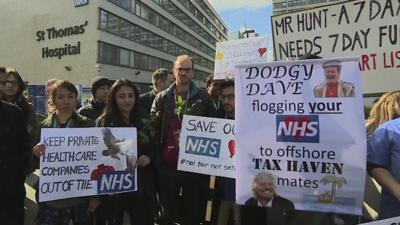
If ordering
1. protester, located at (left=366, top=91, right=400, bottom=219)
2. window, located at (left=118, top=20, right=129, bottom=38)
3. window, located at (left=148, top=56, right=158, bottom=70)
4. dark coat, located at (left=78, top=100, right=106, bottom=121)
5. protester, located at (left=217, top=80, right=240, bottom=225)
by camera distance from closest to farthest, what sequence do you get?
protester, located at (left=366, top=91, right=400, bottom=219) → protester, located at (left=217, top=80, right=240, bottom=225) → dark coat, located at (left=78, top=100, right=106, bottom=121) → window, located at (left=118, top=20, right=129, bottom=38) → window, located at (left=148, top=56, right=158, bottom=70)

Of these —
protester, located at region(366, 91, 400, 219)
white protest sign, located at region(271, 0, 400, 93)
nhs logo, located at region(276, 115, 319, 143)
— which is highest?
white protest sign, located at region(271, 0, 400, 93)

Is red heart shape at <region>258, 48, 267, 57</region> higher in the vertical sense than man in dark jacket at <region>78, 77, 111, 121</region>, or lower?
higher

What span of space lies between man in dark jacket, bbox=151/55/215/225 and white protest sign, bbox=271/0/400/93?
1.09 meters

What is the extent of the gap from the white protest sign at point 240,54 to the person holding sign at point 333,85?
461cm

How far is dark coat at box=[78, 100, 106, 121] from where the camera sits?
15.8ft

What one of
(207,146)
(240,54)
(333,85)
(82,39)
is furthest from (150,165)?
(82,39)

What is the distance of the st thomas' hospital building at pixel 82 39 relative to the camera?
40719mm

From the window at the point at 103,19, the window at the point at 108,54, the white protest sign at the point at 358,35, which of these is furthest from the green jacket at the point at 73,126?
the window at the point at 103,19

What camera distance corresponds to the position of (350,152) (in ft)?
10.0

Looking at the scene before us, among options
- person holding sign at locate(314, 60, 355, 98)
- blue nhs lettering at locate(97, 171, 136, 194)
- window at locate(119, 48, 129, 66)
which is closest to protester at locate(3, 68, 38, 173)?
blue nhs lettering at locate(97, 171, 136, 194)

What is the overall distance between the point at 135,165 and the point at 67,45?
40469mm

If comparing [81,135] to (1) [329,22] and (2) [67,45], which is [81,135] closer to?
(1) [329,22]

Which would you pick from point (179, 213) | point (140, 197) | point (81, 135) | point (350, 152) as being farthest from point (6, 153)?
point (350, 152)

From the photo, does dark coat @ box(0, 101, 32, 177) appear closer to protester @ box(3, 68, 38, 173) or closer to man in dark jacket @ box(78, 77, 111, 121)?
protester @ box(3, 68, 38, 173)
